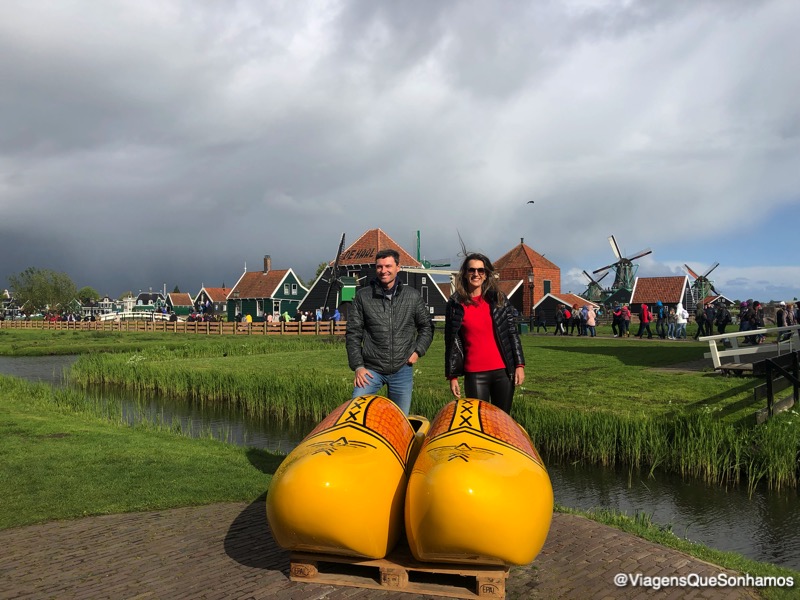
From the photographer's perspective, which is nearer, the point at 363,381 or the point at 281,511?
the point at 281,511

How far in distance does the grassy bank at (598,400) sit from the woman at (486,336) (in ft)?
13.8

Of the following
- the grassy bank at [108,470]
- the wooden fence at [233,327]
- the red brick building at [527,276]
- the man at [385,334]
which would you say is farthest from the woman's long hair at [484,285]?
the red brick building at [527,276]

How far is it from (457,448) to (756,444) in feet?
20.0

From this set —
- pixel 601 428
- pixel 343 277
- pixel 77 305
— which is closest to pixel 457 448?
pixel 601 428

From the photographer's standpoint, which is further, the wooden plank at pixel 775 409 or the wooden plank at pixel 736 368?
the wooden plank at pixel 736 368

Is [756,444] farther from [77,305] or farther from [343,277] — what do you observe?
[77,305]

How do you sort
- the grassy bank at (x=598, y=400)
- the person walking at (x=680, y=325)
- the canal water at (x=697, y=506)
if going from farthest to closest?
the person walking at (x=680, y=325)
the grassy bank at (x=598, y=400)
the canal water at (x=697, y=506)

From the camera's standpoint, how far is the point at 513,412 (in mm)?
10289

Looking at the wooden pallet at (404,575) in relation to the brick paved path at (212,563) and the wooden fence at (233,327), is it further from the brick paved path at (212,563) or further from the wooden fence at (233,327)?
the wooden fence at (233,327)

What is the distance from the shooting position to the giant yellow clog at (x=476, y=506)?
3373 millimetres

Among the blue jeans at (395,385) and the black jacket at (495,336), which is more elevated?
the black jacket at (495,336)

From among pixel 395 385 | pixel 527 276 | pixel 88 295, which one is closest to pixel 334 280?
pixel 527 276

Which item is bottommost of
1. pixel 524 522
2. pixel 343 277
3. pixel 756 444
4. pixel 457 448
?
pixel 756 444

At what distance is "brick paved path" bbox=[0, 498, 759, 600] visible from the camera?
378cm
